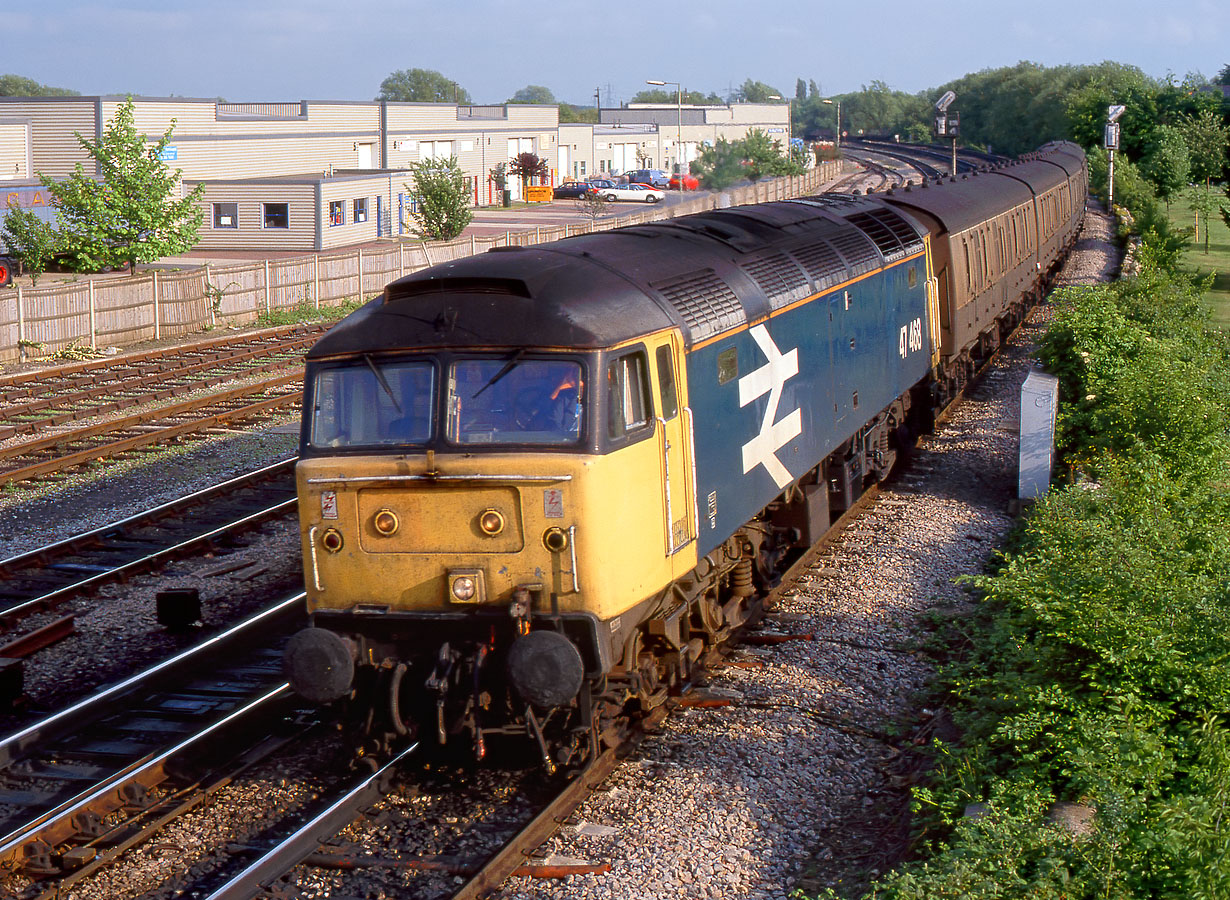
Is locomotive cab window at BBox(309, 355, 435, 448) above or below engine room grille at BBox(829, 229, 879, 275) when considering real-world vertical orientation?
below

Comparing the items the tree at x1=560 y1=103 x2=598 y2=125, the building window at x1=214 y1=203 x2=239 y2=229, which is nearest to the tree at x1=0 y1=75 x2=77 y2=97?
the tree at x1=560 y1=103 x2=598 y2=125

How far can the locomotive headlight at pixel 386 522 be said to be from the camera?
Answer: 27.2ft

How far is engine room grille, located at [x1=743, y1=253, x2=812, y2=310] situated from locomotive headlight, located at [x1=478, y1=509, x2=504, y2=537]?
3881 millimetres

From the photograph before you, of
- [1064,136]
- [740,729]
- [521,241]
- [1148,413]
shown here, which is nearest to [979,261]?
[1148,413]

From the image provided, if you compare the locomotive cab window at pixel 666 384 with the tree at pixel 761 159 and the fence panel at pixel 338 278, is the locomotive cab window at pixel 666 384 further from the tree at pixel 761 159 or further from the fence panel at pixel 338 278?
the tree at pixel 761 159

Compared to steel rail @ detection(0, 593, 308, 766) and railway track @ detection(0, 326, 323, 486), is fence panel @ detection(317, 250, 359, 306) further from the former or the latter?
steel rail @ detection(0, 593, 308, 766)

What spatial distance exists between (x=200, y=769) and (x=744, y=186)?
66.2 metres

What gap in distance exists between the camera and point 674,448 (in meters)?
8.91

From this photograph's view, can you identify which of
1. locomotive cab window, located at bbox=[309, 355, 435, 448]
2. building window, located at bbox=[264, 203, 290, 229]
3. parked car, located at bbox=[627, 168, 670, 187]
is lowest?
locomotive cab window, located at bbox=[309, 355, 435, 448]

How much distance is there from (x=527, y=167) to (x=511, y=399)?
234 ft

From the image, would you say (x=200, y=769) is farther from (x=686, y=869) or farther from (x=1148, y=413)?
(x=1148, y=413)

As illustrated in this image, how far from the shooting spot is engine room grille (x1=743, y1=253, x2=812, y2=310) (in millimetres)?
11086

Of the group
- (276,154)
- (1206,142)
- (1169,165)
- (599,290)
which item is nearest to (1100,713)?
(599,290)

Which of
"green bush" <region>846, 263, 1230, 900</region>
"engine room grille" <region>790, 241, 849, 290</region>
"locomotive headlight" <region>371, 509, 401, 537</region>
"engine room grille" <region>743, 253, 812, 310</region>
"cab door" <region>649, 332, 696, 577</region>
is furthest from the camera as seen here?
"engine room grille" <region>790, 241, 849, 290</region>
